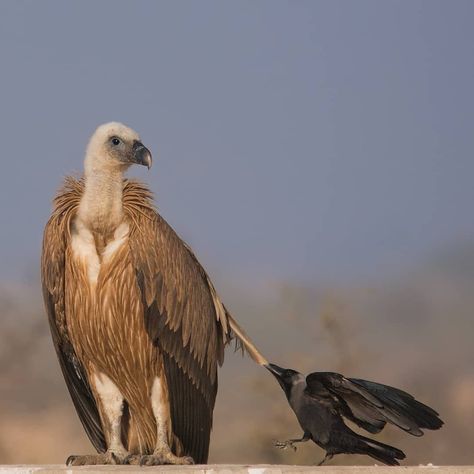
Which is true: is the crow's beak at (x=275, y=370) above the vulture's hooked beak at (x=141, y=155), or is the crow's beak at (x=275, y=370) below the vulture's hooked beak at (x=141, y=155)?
below

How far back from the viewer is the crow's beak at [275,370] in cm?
708

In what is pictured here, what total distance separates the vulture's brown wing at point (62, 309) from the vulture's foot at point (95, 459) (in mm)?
448

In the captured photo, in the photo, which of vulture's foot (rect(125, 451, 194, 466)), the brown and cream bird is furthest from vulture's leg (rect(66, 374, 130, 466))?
vulture's foot (rect(125, 451, 194, 466))

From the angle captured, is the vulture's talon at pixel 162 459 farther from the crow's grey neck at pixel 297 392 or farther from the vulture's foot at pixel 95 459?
the crow's grey neck at pixel 297 392

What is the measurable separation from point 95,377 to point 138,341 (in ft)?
1.43

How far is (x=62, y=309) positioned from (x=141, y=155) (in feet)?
3.37

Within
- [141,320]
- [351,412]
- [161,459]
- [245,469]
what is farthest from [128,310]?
[351,412]

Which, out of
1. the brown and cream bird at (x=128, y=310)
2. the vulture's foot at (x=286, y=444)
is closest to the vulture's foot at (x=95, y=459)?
the brown and cream bird at (x=128, y=310)

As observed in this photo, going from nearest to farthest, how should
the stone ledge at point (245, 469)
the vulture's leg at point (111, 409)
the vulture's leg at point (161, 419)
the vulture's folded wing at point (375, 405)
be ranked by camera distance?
the stone ledge at point (245, 469)
the vulture's leg at point (161, 419)
the vulture's folded wing at point (375, 405)
the vulture's leg at point (111, 409)

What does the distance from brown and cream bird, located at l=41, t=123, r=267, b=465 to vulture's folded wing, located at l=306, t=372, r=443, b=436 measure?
523mm

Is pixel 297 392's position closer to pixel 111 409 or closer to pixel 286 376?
pixel 286 376

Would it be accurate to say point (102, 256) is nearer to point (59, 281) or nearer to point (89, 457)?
point (59, 281)

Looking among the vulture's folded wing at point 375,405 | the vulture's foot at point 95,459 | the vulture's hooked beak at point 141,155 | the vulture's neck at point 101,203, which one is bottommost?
the vulture's foot at point 95,459

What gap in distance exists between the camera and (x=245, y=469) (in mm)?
6000
